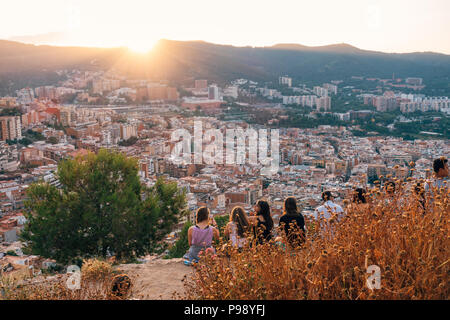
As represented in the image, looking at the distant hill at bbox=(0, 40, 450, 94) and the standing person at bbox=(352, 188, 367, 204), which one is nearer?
the standing person at bbox=(352, 188, 367, 204)

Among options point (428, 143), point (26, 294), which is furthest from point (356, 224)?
point (428, 143)

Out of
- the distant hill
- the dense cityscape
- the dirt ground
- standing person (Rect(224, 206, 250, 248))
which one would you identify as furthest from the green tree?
the distant hill

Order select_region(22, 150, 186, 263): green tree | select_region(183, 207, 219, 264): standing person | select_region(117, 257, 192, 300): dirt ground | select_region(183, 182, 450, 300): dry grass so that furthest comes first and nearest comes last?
select_region(22, 150, 186, 263): green tree
select_region(183, 207, 219, 264): standing person
select_region(117, 257, 192, 300): dirt ground
select_region(183, 182, 450, 300): dry grass

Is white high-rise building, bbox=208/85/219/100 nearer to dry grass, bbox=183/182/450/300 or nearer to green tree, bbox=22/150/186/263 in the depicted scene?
green tree, bbox=22/150/186/263

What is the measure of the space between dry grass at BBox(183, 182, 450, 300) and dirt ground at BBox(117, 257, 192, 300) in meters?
0.62

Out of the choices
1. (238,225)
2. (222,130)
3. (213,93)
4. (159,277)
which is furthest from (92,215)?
(213,93)

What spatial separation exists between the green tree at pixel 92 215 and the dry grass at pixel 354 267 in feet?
6.69

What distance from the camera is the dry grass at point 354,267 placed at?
994 millimetres

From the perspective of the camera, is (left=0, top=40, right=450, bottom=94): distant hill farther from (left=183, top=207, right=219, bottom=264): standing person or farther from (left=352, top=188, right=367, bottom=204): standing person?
(left=352, top=188, right=367, bottom=204): standing person

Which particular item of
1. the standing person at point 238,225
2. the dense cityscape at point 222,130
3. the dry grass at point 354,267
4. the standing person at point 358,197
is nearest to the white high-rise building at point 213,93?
the dense cityscape at point 222,130

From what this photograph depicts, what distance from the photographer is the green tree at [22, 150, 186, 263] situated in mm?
3055

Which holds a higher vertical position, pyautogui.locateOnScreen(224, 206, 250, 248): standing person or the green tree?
pyautogui.locateOnScreen(224, 206, 250, 248): standing person

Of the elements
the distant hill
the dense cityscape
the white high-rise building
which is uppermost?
the distant hill

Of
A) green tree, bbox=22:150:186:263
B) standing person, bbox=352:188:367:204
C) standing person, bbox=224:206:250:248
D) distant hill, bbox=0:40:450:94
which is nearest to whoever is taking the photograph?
standing person, bbox=352:188:367:204
